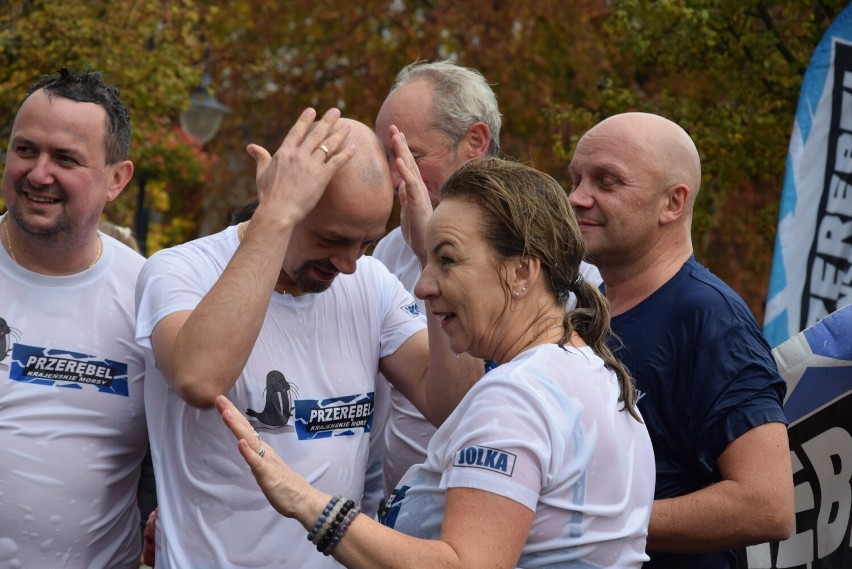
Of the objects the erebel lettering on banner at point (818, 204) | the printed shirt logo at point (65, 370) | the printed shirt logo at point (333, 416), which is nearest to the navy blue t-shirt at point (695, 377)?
the printed shirt logo at point (333, 416)

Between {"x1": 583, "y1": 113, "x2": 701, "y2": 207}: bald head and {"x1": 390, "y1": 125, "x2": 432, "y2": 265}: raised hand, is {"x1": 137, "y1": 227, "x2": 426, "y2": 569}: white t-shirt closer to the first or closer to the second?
{"x1": 390, "y1": 125, "x2": 432, "y2": 265}: raised hand

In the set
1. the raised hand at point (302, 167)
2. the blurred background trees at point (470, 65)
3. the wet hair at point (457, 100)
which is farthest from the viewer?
the blurred background trees at point (470, 65)

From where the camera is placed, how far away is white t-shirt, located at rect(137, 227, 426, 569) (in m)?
3.21

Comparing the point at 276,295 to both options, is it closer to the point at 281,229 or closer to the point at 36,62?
the point at 281,229

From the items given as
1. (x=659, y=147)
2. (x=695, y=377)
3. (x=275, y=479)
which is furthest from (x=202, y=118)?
(x=275, y=479)

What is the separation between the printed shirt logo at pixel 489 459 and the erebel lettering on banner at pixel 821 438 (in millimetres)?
2284

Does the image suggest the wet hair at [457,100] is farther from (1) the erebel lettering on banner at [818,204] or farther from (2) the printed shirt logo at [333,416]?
(1) the erebel lettering on banner at [818,204]

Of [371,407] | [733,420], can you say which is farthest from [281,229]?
[733,420]

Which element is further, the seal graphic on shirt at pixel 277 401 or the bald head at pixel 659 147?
the bald head at pixel 659 147

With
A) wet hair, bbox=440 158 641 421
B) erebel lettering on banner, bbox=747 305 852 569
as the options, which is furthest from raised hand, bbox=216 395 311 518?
erebel lettering on banner, bbox=747 305 852 569

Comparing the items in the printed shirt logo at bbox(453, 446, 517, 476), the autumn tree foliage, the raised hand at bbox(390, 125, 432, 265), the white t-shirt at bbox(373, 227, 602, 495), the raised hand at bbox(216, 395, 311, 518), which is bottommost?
the white t-shirt at bbox(373, 227, 602, 495)

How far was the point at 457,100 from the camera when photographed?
4.56 metres

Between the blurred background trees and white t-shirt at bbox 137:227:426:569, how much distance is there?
782 millimetres

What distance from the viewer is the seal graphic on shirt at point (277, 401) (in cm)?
324
